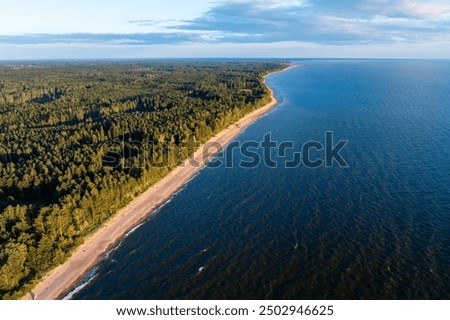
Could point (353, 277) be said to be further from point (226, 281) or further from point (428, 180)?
point (428, 180)

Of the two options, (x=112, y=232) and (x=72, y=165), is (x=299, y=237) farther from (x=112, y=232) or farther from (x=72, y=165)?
(x=72, y=165)

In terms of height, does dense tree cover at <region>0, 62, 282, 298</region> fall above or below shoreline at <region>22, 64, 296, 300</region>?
above

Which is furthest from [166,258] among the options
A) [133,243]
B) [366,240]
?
[366,240]

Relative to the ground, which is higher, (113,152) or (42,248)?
(113,152)

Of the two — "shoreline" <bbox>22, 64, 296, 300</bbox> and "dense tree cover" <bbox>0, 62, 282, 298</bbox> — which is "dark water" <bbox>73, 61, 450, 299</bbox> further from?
"dense tree cover" <bbox>0, 62, 282, 298</bbox>

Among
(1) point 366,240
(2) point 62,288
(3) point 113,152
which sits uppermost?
(3) point 113,152

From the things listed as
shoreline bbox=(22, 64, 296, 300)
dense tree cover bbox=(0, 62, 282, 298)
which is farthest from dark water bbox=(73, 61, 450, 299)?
dense tree cover bbox=(0, 62, 282, 298)
